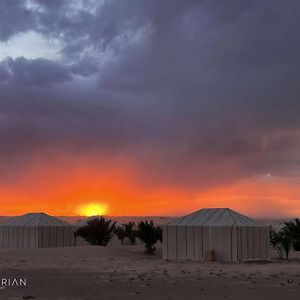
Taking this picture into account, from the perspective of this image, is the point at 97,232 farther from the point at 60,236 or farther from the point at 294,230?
the point at 294,230

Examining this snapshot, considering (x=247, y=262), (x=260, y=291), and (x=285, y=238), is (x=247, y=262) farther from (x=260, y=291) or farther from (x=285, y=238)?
(x=260, y=291)

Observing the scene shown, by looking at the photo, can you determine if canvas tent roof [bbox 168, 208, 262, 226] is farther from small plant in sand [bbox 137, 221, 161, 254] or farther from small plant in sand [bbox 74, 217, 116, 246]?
small plant in sand [bbox 74, 217, 116, 246]

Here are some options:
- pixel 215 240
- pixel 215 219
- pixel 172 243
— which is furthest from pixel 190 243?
pixel 215 219

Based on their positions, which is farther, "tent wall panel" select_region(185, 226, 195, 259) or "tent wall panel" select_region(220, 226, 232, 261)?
"tent wall panel" select_region(185, 226, 195, 259)

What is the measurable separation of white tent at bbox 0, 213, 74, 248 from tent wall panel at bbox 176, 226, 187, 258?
518 inches

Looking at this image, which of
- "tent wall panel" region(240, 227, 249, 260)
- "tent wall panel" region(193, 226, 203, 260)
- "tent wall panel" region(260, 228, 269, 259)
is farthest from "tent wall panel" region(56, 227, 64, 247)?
"tent wall panel" region(260, 228, 269, 259)

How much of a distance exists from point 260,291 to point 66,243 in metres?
28.8

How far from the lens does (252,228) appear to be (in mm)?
29969

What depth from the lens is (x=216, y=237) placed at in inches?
1158

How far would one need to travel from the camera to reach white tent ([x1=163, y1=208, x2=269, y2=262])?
29.0 meters

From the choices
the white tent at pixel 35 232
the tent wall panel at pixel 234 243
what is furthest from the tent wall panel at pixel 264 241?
the white tent at pixel 35 232

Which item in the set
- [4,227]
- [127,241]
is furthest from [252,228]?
[127,241]

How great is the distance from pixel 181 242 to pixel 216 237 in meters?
2.38

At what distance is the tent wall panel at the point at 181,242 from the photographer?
100 feet
